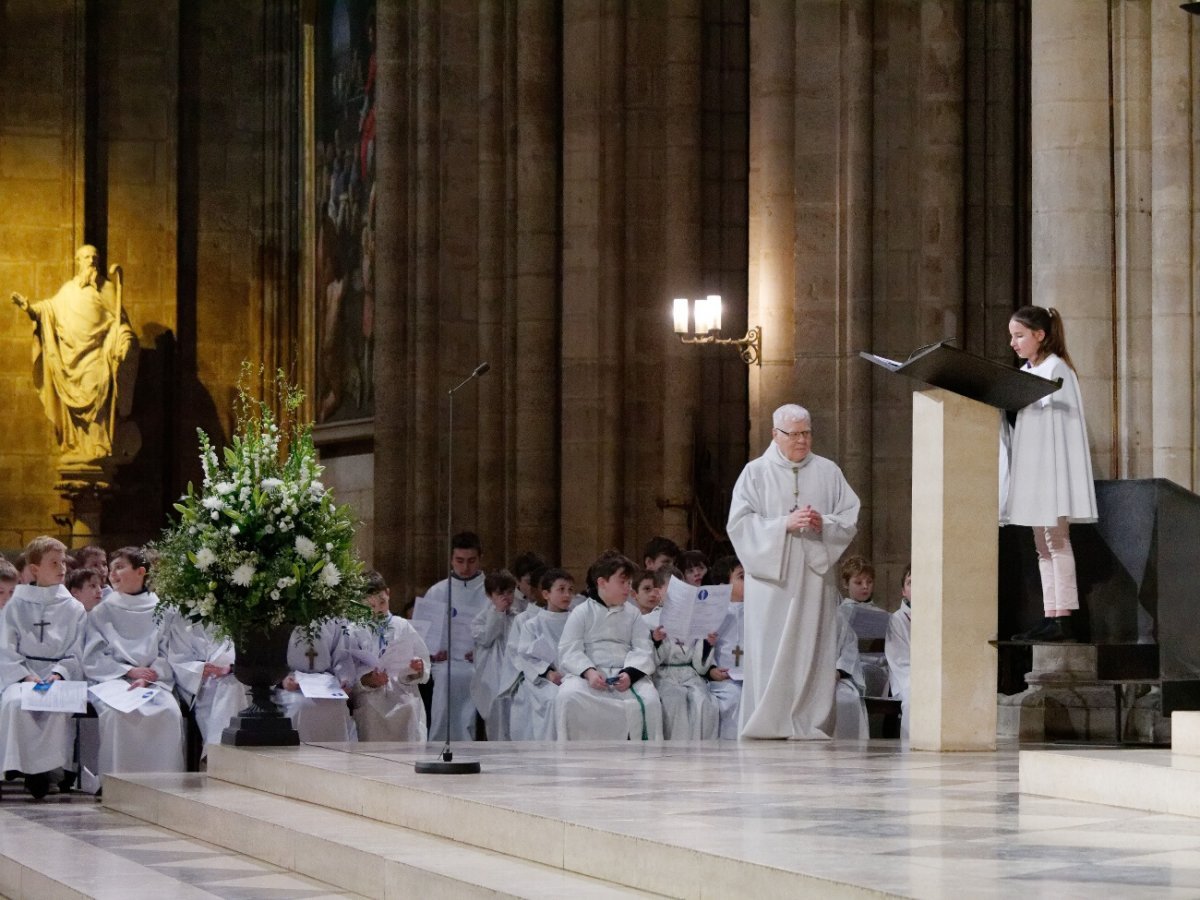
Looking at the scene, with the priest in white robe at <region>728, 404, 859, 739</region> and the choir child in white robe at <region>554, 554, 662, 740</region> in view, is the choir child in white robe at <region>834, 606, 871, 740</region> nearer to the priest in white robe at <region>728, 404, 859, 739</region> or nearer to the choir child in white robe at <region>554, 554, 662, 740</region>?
the choir child in white robe at <region>554, 554, 662, 740</region>

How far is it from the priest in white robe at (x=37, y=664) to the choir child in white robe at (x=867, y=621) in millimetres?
4894

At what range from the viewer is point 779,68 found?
16766 mm

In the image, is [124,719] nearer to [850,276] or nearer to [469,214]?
[850,276]

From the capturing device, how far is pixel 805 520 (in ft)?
39.4

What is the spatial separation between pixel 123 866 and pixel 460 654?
23.5ft

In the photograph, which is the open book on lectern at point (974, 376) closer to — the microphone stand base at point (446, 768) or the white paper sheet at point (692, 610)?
the microphone stand base at point (446, 768)

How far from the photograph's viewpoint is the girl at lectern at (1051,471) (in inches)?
400

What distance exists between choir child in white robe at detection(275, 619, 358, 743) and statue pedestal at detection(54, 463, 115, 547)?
12.0 m

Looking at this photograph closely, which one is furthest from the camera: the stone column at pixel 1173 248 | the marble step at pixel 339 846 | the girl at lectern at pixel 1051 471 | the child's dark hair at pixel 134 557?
the child's dark hair at pixel 134 557

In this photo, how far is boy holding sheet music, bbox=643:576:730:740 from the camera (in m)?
14.5

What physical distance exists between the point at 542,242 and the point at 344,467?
4932mm

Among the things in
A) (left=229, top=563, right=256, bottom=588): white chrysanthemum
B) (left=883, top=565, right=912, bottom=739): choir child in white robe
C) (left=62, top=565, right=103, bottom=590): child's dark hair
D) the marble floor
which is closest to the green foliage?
(left=229, top=563, right=256, bottom=588): white chrysanthemum

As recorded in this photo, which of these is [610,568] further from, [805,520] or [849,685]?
[805,520]

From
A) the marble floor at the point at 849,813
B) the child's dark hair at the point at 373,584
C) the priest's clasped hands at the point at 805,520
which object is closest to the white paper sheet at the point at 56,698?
the child's dark hair at the point at 373,584
